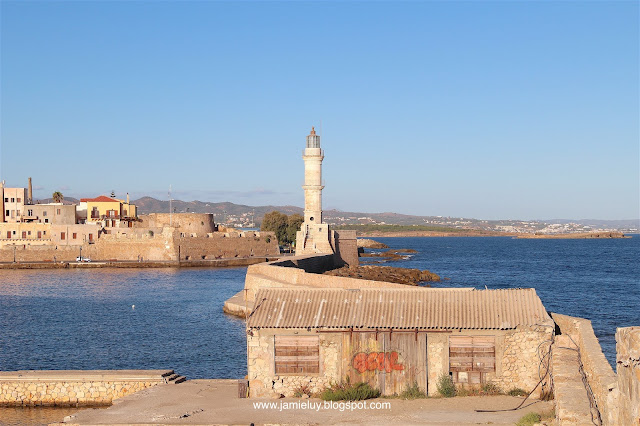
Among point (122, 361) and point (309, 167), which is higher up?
point (309, 167)

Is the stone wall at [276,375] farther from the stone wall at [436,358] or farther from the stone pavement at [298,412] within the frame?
the stone wall at [436,358]

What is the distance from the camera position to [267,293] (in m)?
15.9

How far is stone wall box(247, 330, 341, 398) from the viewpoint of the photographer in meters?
14.8

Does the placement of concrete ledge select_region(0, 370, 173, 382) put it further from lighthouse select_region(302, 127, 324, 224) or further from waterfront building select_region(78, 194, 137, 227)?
waterfront building select_region(78, 194, 137, 227)

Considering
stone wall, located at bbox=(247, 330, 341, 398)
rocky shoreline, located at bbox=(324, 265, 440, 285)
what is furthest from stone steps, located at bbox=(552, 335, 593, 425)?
rocky shoreline, located at bbox=(324, 265, 440, 285)

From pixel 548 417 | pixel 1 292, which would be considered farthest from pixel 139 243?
pixel 548 417

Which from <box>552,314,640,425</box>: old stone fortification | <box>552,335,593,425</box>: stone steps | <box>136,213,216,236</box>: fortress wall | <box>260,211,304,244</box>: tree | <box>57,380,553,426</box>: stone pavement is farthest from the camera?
<box>260,211,304,244</box>: tree

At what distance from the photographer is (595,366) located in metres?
11.5

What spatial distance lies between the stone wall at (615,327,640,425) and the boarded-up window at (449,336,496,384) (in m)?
7.35

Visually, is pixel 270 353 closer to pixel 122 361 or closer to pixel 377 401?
pixel 377 401

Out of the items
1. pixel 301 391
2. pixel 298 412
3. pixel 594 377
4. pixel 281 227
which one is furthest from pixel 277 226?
pixel 594 377

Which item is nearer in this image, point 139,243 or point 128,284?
point 128,284

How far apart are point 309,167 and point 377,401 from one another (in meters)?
36.9

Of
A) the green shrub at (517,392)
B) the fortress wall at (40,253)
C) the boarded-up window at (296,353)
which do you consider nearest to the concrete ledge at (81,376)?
the boarded-up window at (296,353)
